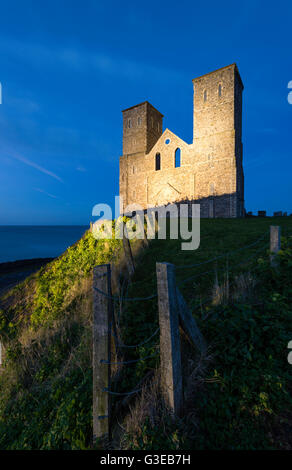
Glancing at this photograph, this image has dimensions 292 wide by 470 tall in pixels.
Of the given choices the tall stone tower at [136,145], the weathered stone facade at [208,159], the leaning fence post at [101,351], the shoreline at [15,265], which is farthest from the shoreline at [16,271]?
the leaning fence post at [101,351]

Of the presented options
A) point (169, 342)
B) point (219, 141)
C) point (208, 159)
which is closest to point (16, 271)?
point (169, 342)

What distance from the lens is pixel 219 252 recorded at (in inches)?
269

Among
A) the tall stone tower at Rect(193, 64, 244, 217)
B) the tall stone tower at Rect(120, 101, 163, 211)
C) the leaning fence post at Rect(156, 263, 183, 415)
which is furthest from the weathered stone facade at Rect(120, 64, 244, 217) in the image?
the leaning fence post at Rect(156, 263, 183, 415)

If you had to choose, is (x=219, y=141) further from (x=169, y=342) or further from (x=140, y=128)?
(x=169, y=342)

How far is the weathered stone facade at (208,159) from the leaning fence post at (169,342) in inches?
861

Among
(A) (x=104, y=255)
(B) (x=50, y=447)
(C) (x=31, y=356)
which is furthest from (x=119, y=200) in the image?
(B) (x=50, y=447)

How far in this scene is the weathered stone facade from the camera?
22.4m

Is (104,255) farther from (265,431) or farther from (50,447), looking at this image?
(265,431)

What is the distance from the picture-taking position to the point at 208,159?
23594 mm

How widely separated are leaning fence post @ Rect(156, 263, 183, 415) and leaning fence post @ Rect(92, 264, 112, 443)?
58 cm

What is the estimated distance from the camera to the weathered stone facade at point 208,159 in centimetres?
2238

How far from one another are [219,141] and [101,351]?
25457 millimetres

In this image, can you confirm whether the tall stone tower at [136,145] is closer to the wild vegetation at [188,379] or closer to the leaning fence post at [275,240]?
the leaning fence post at [275,240]

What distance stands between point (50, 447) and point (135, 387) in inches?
41.7
